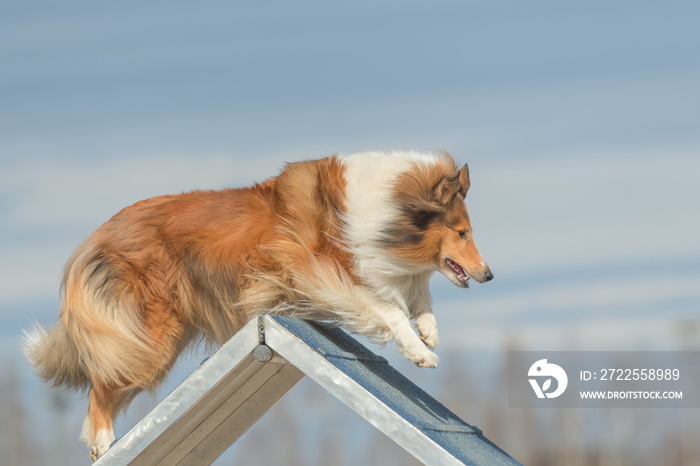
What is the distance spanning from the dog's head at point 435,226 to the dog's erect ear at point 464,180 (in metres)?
0.02

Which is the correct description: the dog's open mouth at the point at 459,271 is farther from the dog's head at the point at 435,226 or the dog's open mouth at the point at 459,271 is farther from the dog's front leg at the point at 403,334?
the dog's front leg at the point at 403,334

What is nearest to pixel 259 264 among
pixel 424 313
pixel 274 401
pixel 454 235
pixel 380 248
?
pixel 380 248

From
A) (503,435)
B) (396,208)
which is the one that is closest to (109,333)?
(396,208)

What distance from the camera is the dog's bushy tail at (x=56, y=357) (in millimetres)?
5848

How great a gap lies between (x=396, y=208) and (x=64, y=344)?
93.4 inches

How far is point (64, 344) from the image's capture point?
5.86 m

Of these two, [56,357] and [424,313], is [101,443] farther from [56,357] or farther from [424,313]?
[424,313]

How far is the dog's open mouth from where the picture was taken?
18.4 feet

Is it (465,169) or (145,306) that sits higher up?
(465,169)

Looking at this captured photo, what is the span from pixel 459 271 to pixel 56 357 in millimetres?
2738

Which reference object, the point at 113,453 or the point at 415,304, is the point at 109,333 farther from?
the point at 415,304

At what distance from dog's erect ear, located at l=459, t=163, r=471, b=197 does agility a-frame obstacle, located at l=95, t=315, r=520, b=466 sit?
1273mm

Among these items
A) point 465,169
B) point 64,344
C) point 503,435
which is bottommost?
point 503,435

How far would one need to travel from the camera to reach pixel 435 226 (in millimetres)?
5723
